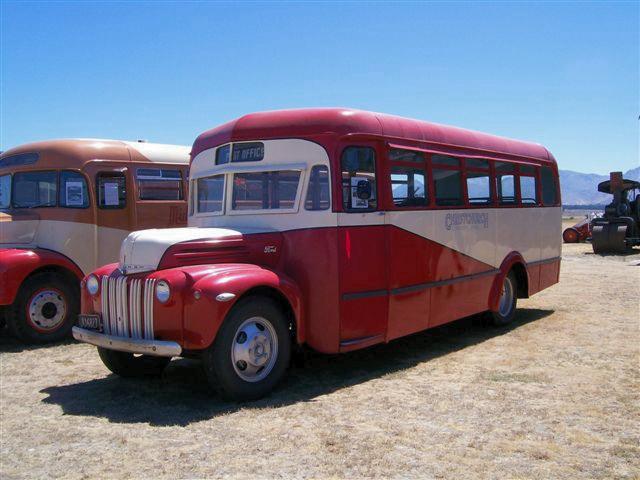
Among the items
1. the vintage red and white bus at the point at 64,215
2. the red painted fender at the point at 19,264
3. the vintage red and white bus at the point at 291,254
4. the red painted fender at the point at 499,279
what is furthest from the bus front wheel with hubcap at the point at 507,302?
the red painted fender at the point at 19,264

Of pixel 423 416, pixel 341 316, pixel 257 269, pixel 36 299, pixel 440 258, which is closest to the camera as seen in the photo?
pixel 423 416

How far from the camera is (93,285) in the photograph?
6.26m

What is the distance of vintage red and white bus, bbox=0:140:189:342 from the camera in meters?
8.70

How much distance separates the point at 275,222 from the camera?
261 inches

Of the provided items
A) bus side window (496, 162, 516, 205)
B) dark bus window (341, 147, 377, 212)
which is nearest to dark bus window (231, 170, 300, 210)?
dark bus window (341, 147, 377, 212)

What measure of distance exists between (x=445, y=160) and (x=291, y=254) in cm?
267

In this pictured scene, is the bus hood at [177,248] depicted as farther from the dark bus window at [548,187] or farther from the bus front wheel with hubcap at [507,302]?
the dark bus window at [548,187]

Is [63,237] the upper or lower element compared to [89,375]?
upper

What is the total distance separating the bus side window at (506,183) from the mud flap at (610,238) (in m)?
14.9

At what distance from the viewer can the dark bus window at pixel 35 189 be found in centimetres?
940

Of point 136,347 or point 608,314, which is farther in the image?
point 608,314

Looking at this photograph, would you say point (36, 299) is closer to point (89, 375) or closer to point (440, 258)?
point (89, 375)

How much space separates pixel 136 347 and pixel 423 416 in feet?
8.22

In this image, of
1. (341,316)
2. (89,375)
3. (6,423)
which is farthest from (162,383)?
(341,316)
